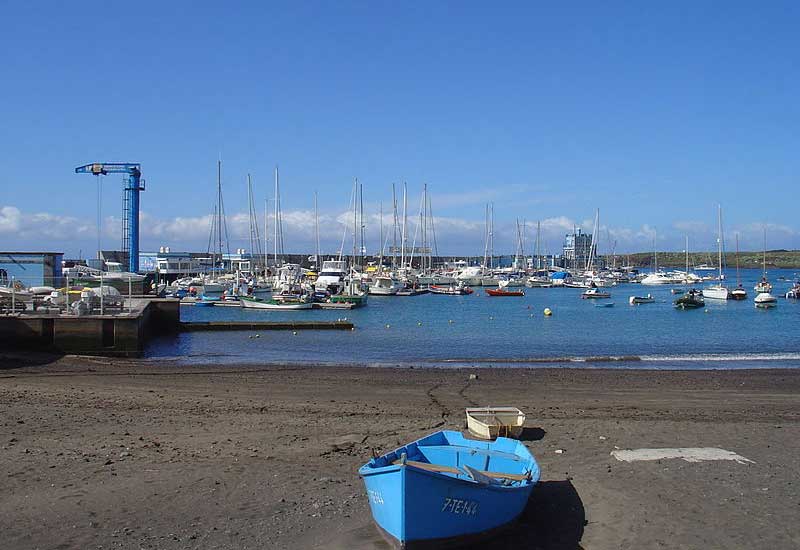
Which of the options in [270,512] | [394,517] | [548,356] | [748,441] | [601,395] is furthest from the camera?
[548,356]

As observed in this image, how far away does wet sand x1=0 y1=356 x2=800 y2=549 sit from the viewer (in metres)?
10.1

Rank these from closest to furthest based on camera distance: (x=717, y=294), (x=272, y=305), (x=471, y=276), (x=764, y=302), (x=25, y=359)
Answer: (x=25, y=359) < (x=272, y=305) < (x=764, y=302) < (x=717, y=294) < (x=471, y=276)

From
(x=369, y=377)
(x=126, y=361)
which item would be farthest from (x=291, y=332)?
(x=369, y=377)

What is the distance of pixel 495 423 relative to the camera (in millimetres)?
14961

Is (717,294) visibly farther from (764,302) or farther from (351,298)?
(351,298)

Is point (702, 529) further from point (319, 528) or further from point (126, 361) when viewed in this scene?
point (126, 361)

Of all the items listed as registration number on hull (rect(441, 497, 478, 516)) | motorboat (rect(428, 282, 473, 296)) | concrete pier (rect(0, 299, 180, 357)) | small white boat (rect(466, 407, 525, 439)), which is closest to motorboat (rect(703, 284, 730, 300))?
motorboat (rect(428, 282, 473, 296))

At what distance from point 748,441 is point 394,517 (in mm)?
9635

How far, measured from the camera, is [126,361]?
30812 millimetres

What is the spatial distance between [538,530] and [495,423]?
4.60 m

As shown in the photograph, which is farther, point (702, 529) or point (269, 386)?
point (269, 386)

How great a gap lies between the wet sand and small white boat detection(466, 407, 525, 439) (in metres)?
0.65

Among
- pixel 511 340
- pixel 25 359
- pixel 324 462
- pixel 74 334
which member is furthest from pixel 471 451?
pixel 511 340

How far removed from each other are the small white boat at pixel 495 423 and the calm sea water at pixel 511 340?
16.2m
